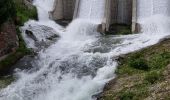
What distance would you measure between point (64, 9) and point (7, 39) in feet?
42.9

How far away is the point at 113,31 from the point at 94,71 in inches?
446

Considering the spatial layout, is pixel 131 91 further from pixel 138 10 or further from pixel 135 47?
pixel 138 10

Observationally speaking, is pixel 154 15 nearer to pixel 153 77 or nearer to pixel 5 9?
pixel 5 9

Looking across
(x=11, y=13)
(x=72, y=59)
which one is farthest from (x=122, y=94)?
(x=11, y=13)

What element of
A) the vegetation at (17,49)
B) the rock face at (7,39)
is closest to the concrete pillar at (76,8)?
the vegetation at (17,49)

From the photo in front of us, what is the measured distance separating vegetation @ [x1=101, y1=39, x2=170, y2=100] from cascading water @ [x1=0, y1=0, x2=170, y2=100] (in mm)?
781

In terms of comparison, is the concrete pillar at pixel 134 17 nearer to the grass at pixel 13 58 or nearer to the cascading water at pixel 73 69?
the cascading water at pixel 73 69

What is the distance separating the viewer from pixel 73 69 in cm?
2230

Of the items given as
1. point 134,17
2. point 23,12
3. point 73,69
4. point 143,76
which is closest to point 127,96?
point 143,76

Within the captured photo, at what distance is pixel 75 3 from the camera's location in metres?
37.2

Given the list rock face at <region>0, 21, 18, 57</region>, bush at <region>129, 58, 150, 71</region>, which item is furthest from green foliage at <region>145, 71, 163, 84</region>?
rock face at <region>0, 21, 18, 57</region>

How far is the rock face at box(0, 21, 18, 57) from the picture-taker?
25.1m

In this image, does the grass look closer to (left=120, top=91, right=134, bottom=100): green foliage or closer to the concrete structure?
(left=120, top=91, right=134, bottom=100): green foliage

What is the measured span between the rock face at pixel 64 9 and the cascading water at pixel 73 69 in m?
6.62
